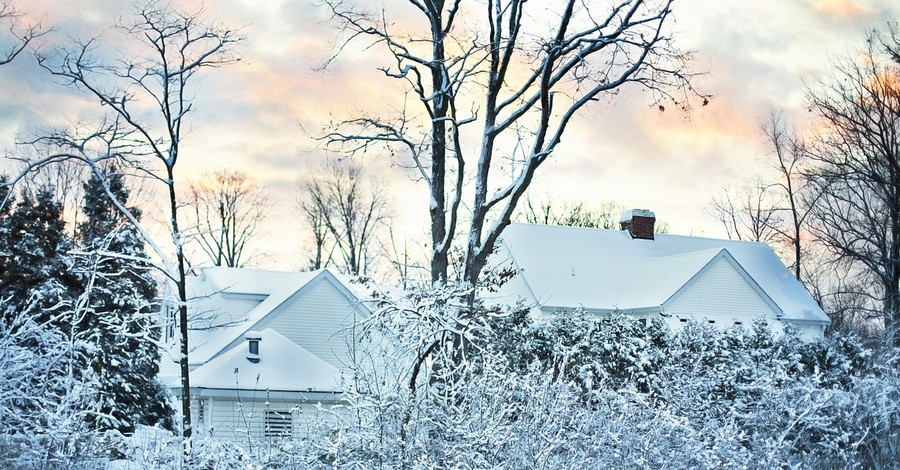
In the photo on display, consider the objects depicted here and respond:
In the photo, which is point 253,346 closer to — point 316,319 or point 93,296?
point 93,296

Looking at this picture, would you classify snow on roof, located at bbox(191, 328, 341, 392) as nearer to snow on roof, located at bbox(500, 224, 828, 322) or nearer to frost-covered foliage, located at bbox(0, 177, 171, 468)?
frost-covered foliage, located at bbox(0, 177, 171, 468)

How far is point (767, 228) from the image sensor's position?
1261 inches

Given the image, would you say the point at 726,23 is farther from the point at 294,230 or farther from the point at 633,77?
the point at 294,230

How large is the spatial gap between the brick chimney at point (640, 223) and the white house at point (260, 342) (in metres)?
8.21

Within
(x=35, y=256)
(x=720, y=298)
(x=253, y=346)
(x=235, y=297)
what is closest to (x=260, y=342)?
(x=253, y=346)

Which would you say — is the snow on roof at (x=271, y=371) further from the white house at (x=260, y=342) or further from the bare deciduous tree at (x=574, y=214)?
the bare deciduous tree at (x=574, y=214)

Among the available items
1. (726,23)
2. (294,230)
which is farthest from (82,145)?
(294,230)

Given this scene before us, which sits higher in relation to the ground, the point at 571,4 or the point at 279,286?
the point at 571,4

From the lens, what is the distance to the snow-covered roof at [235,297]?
22222mm

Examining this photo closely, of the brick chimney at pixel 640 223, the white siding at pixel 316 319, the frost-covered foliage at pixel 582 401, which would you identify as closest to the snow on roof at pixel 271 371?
the white siding at pixel 316 319

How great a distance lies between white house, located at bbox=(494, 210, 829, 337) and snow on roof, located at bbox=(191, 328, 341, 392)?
569 centimetres

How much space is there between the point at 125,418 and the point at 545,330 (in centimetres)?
832

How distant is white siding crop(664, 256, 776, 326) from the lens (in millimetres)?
22500

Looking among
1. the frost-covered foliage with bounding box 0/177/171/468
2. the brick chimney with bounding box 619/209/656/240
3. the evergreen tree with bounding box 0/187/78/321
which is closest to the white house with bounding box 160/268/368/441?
the frost-covered foliage with bounding box 0/177/171/468
